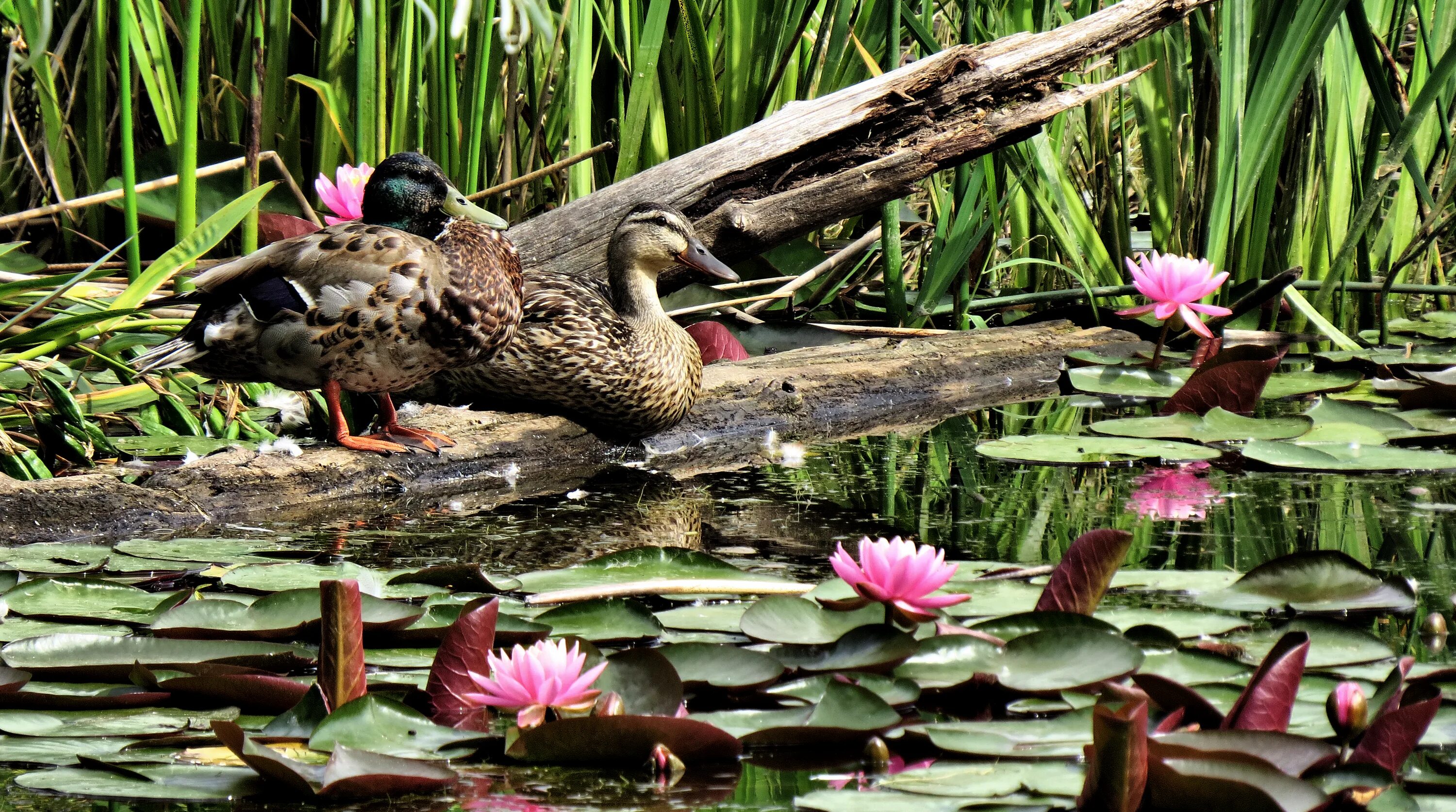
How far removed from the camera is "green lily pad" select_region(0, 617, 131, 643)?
1690 mm

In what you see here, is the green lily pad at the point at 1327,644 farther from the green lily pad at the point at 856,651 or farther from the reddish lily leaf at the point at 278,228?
the reddish lily leaf at the point at 278,228

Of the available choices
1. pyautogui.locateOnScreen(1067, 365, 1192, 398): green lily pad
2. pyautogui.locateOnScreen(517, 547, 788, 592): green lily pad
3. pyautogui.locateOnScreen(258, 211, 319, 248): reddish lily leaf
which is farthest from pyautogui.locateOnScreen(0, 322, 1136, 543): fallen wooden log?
pyautogui.locateOnScreen(258, 211, 319, 248): reddish lily leaf

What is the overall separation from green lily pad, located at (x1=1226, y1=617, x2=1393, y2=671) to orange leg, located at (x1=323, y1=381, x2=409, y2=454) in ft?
5.88

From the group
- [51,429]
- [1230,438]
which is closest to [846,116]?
[1230,438]

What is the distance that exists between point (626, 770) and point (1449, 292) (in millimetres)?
4119

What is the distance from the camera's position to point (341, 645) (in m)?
1.43

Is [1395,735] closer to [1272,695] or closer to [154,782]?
[1272,695]

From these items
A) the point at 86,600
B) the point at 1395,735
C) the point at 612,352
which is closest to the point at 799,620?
the point at 1395,735

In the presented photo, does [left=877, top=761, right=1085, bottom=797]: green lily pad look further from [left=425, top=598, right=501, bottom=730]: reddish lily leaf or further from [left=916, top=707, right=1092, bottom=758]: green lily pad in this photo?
[left=425, top=598, right=501, bottom=730]: reddish lily leaf

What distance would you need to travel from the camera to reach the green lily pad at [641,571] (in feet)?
6.45

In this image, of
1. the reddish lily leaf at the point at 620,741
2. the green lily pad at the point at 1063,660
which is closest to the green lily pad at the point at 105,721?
the reddish lily leaf at the point at 620,741

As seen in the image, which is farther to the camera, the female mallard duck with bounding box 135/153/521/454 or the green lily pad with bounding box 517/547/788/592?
the female mallard duck with bounding box 135/153/521/454

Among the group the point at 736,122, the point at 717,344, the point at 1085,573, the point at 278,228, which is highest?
the point at 736,122

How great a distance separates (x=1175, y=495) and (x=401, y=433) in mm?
1603
